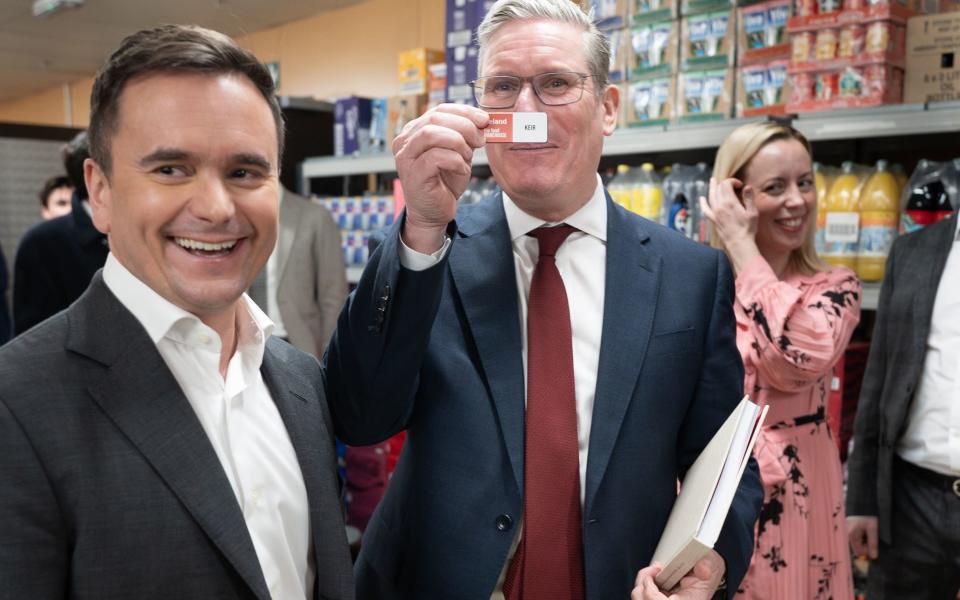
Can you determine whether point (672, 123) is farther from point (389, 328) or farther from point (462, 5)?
point (389, 328)

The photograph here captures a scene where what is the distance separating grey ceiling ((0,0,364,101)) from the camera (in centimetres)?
609

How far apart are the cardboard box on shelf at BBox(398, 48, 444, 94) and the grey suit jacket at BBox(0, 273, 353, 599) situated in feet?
11.1

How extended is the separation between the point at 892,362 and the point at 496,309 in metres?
1.57

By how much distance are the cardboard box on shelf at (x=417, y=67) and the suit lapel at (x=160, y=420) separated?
340 cm

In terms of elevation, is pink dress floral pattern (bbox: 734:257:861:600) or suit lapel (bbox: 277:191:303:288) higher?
suit lapel (bbox: 277:191:303:288)

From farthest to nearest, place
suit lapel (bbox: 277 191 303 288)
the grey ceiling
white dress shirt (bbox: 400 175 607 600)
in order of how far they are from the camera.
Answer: the grey ceiling → suit lapel (bbox: 277 191 303 288) → white dress shirt (bbox: 400 175 607 600)

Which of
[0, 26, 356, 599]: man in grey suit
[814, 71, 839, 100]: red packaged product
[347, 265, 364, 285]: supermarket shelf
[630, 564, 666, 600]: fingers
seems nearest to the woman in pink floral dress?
[814, 71, 839, 100]: red packaged product

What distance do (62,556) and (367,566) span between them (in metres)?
0.63

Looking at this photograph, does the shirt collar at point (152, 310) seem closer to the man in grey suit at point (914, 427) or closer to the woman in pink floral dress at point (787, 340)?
the woman in pink floral dress at point (787, 340)

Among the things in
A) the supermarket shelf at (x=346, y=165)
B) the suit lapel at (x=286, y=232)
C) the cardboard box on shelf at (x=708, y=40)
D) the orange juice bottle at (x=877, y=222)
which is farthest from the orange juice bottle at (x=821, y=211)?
the suit lapel at (x=286, y=232)

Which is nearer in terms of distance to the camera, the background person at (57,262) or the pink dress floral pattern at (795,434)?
the pink dress floral pattern at (795,434)

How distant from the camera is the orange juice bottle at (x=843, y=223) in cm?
264

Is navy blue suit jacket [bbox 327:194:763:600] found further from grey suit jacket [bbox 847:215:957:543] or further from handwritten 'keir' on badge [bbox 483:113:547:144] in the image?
grey suit jacket [bbox 847:215:957:543]

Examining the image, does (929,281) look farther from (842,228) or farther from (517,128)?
(517,128)
